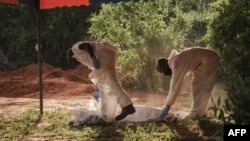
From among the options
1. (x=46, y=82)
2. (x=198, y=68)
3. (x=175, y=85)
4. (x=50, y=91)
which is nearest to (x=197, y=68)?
(x=198, y=68)

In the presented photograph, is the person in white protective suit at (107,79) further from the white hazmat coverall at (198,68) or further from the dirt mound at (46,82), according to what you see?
the dirt mound at (46,82)

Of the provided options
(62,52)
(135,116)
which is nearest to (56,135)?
(135,116)

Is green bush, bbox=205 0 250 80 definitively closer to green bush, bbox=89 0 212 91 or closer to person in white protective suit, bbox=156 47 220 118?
person in white protective suit, bbox=156 47 220 118

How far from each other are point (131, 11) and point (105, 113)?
5464mm

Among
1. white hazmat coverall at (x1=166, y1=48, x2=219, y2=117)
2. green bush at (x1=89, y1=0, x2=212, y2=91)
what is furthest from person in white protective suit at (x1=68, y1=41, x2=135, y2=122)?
green bush at (x1=89, y1=0, x2=212, y2=91)

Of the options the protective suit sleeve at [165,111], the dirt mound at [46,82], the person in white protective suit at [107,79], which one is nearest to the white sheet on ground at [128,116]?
the protective suit sleeve at [165,111]

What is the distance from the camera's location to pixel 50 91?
11.6 meters

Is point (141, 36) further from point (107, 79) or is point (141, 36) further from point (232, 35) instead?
point (107, 79)

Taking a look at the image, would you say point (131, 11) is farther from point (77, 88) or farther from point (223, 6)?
point (223, 6)

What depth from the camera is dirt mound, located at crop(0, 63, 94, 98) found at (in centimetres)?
1137

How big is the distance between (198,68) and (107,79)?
5.43ft

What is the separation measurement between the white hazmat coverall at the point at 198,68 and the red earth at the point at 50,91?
5.07 ft

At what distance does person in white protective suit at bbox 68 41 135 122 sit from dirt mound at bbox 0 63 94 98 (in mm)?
4053

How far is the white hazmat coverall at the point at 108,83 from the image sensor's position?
6879 millimetres
